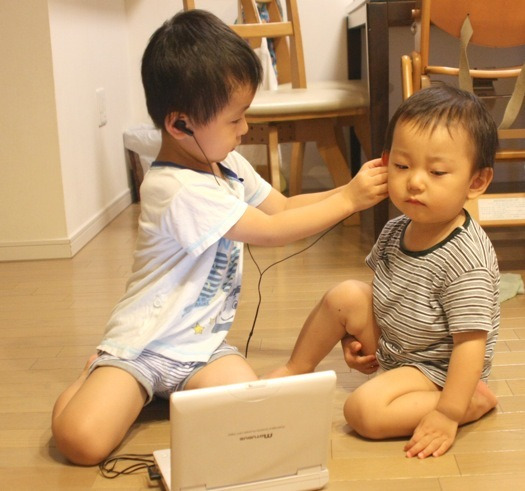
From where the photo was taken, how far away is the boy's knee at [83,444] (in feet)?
3.78

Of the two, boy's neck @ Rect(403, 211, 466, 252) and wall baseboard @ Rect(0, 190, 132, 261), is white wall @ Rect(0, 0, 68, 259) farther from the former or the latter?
boy's neck @ Rect(403, 211, 466, 252)

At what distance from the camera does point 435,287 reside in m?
1.20

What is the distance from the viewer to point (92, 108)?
8.76 feet

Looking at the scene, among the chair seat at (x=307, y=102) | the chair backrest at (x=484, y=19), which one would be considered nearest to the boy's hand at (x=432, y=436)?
the chair backrest at (x=484, y=19)

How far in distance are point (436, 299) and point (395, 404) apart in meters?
0.17

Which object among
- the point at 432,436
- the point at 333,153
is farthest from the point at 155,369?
the point at 333,153

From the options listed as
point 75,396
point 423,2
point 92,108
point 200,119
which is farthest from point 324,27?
point 75,396

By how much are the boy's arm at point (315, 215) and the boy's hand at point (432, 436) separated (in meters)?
0.32

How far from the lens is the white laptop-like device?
0.96 meters

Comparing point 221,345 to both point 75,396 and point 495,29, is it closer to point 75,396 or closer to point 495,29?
point 75,396

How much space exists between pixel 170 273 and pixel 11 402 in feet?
1.27

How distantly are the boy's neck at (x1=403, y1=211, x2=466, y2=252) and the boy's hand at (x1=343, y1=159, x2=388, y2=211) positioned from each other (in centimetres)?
9

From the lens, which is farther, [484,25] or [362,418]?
[484,25]

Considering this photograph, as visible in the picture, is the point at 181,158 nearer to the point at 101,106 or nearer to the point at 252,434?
the point at 252,434
